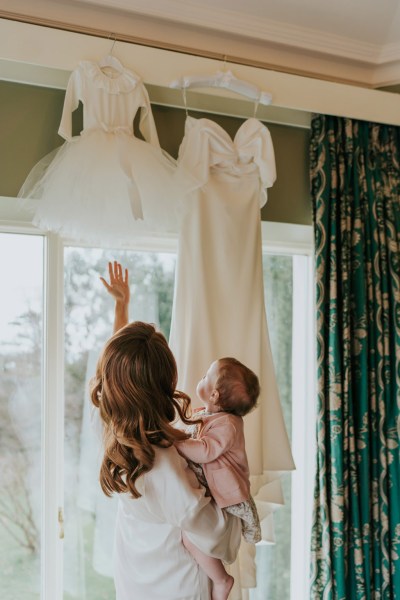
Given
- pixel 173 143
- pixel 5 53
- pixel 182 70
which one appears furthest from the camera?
pixel 173 143

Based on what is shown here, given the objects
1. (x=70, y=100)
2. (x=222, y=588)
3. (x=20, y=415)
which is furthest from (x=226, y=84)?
(x=222, y=588)

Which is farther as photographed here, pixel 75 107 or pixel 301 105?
pixel 301 105

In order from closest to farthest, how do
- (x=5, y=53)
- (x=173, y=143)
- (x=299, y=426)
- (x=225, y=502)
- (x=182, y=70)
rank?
(x=225, y=502)
(x=5, y=53)
(x=182, y=70)
(x=173, y=143)
(x=299, y=426)

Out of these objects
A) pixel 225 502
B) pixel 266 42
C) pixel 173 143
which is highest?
pixel 266 42

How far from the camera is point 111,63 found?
87.9 inches

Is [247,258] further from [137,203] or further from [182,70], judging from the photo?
[182,70]

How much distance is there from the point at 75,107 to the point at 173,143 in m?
0.42

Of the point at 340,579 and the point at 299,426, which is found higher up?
the point at 299,426

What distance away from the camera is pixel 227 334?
94.7 inches

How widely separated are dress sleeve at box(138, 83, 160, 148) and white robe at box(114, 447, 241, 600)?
1029 mm

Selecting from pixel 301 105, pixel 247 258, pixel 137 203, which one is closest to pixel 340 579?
pixel 247 258

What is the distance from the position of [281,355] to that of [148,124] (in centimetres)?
115

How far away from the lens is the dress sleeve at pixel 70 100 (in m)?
2.16

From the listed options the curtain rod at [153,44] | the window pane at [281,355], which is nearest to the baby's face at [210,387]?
the window pane at [281,355]
